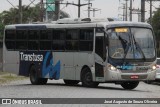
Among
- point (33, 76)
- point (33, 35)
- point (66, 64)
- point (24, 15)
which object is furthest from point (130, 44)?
point (24, 15)

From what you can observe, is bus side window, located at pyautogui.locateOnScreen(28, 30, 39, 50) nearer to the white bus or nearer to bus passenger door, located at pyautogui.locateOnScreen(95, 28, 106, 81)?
the white bus

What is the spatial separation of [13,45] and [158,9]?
153 feet

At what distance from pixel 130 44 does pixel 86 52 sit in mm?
2368

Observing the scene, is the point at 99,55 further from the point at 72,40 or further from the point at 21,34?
the point at 21,34

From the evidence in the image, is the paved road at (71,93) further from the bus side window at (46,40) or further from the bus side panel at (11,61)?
the bus side panel at (11,61)

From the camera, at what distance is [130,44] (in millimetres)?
28688

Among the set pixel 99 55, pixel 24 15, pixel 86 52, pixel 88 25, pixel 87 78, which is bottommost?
pixel 87 78

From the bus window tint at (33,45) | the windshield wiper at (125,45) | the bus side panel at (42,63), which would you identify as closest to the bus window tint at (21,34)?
the bus window tint at (33,45)

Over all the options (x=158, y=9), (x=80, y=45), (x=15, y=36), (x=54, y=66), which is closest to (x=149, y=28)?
(x=80, y=45)

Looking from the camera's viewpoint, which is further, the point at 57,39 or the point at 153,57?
the point at 57,39

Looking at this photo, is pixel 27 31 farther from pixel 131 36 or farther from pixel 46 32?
pixel 131 36

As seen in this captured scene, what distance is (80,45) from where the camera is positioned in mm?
30250

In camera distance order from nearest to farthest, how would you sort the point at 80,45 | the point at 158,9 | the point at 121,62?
the point at 121,62
the point at 80,45
the point at 158,9

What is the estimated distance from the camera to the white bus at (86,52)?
2856 centimetres
